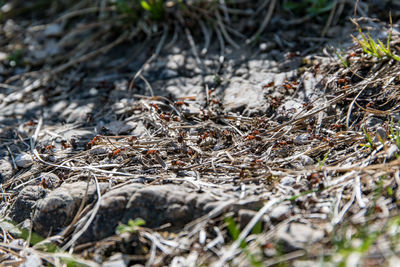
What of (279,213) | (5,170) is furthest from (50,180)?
(279,213)

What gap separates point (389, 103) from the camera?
9.95 feet

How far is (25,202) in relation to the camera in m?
2.77

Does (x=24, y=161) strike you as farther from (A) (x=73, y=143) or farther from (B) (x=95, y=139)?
(B) (x=95, y=139)

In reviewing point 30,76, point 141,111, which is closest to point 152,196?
point 141,111

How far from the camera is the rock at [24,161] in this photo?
10.6 feet

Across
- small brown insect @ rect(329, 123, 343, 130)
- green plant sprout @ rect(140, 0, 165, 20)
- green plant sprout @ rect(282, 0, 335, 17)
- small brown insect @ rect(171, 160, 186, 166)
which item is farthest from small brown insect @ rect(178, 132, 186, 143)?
green plant sprout @ rect(282, 0, 335, 17)

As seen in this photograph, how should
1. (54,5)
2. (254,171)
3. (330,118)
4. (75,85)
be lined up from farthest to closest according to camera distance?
(54,5)
(75,85)
(330,118)
(254,171)

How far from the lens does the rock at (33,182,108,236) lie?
2.53m

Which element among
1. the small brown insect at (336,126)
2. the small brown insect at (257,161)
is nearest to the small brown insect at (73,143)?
the small brown insect at (257,161)

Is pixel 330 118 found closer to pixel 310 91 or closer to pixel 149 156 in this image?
pixel 310 91

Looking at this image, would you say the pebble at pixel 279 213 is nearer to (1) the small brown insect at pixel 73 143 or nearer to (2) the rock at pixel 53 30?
(1) the small brown insect at pixel 73 143

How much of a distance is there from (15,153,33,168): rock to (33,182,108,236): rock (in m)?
0.75

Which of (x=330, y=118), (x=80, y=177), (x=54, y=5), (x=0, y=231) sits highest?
(x=54, y=5)

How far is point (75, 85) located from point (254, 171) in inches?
101
